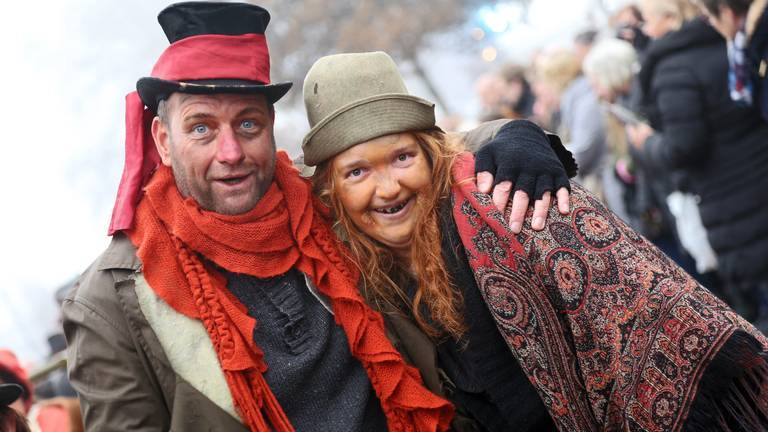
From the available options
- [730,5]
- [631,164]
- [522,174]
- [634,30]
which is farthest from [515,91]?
[522,174]

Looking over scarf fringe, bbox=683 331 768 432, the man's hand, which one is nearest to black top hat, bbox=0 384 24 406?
the man's hand

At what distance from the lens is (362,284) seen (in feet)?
10.1

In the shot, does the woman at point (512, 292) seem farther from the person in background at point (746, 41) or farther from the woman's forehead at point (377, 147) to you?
the person in background at point (746, 41)

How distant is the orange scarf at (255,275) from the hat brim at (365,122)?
19cm

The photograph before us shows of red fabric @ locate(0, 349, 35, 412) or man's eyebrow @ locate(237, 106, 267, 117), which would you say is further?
red fabric @ locate(0, 349, 35, 412)

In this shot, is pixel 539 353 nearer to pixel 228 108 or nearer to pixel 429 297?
pixel 429 297

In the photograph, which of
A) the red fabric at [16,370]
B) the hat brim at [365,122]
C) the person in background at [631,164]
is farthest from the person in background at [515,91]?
the red fabric at [16,370]

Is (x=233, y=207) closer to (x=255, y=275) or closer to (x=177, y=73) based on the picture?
(x=255, y=275)

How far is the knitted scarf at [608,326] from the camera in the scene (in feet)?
8.25

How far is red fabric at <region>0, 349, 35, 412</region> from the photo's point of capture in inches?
145

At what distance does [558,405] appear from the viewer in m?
2.81

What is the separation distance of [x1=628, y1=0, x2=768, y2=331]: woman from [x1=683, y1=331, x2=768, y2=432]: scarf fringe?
8.14ft

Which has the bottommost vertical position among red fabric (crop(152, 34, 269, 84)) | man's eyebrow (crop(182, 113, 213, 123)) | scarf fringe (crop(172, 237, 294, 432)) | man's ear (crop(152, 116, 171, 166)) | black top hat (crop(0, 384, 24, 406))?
scarf fringe (crop(172, 237, 294, 432))

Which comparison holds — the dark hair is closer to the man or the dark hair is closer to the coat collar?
the man
